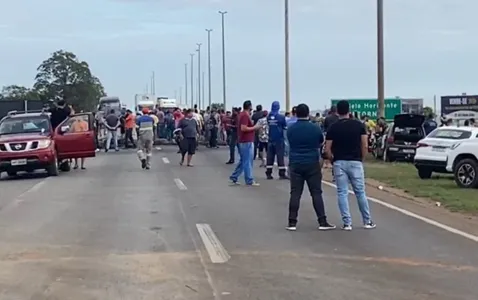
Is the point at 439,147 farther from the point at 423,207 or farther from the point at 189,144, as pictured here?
the point at 189,144

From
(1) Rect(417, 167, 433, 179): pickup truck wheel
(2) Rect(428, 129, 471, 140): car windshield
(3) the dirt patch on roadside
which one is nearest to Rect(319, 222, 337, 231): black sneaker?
(3) the dirt patch on roadside

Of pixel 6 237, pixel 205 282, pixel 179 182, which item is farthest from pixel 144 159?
pixel 205 282

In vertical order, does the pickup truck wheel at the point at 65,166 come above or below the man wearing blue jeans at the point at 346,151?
below

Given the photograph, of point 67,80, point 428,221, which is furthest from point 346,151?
point 67,80

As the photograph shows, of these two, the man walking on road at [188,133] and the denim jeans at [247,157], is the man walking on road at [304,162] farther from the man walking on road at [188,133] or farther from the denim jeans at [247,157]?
the man walking on road at [188,133]

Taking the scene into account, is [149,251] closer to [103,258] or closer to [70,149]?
[103,258]

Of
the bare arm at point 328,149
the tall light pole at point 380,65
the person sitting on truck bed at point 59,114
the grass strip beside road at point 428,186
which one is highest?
the tall light pole at point 380,65

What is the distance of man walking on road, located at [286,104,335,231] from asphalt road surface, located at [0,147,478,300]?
1.19ft

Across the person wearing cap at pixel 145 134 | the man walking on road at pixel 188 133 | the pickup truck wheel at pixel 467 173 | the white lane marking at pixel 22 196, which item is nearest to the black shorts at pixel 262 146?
the man walking on road at pixel 188 133

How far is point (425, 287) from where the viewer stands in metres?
9.42

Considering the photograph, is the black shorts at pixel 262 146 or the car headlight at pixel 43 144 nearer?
the car headlight at pixel 43 144

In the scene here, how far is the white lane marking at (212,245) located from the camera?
11.3m

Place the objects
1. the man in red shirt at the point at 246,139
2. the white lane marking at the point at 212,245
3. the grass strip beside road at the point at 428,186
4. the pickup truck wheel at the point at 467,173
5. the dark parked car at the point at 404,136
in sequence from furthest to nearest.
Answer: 1. the dark parked car at the point at 404,136
2. the pickup truck wheel at the point at 467,173
3. the man in red shirt at the point at 246,139
4. the grass strip beside road at the point at 428,186
5. the white lane marking at the point at 212,245

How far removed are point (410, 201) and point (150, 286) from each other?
1068cm
